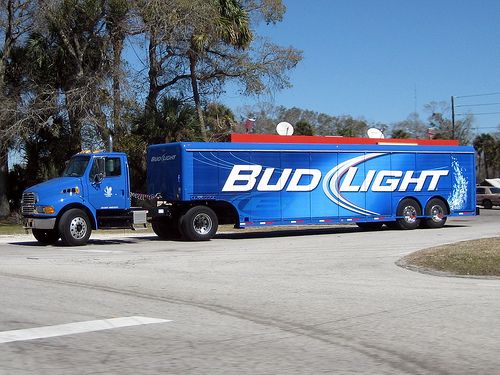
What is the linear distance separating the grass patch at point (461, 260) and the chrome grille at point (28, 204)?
427 inches

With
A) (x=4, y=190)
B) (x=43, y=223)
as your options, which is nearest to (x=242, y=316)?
(x=43, y=223)

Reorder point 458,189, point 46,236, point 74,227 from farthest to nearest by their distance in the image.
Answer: point 458,189 < point 46,236 < point 74,227

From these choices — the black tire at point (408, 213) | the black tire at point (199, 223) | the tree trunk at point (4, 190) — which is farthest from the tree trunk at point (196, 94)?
the black tire at point (199, 223)

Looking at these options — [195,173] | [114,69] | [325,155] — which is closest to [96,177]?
[195,173]

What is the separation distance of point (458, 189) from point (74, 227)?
15145 mm

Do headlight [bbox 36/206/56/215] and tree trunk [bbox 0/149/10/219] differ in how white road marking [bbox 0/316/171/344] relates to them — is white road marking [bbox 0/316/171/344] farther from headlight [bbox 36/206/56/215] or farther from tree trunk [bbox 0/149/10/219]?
tree trunk [bbox 0/149/10/219]

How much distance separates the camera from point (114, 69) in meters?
30.7

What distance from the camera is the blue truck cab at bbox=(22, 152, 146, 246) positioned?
65.2 feet

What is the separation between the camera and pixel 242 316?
893 centimetres

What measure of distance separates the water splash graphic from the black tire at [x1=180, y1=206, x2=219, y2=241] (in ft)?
34.2

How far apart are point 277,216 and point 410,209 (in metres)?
6.06

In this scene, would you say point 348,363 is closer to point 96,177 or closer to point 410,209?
point 96,177

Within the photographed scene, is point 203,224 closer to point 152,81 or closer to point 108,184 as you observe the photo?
point 108,184

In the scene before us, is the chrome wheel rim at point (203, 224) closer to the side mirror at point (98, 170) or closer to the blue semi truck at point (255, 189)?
the blue semi truck at point (255, 189)
